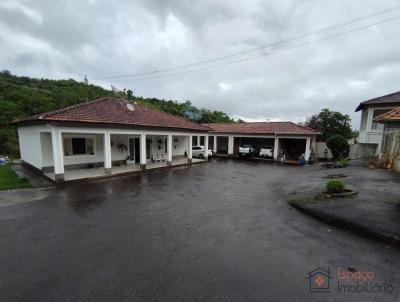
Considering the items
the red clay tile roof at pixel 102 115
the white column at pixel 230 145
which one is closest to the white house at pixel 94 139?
the red clay tile roof at pixel 102 115

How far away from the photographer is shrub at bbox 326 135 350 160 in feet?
60.5

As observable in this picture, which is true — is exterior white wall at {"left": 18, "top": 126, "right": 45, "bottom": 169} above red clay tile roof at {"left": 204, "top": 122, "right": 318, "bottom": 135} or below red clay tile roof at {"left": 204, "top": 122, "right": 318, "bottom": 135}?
below

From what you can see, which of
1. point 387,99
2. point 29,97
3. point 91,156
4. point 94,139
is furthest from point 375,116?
point 29,97

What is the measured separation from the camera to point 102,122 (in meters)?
11.1

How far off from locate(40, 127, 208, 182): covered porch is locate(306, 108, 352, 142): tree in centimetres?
2103

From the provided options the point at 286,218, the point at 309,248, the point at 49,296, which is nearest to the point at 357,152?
the point at 286,218

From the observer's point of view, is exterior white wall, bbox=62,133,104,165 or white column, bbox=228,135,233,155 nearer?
exterior white wall, bbox=62,133,104,165

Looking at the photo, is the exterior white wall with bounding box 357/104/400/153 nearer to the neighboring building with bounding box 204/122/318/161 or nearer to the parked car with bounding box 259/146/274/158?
the neighboring building with bounding box 204/122/318/161

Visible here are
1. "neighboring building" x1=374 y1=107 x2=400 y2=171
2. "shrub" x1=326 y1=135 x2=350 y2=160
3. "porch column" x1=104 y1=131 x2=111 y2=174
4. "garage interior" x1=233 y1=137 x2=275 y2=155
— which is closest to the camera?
"neighboring building" x1=374 y1=107 x2=400 y2=171

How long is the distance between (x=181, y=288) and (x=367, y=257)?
12.8 feet

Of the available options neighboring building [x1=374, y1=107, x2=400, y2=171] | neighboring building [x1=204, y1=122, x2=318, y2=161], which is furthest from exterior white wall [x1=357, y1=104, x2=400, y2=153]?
neighboring building [x1=204, y1=122, x2=318, y2=161]

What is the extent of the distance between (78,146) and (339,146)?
73.1ft

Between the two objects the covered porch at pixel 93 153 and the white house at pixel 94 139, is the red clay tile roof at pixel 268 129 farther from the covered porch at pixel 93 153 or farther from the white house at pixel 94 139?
the covered porch at pixel 93 153

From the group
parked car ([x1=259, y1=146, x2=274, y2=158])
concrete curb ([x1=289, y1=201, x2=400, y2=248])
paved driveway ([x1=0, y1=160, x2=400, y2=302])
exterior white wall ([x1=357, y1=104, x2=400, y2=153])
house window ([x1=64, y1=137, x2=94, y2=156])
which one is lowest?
paved driveway ([x1=0, y1=160, x2=400, y2=302])
